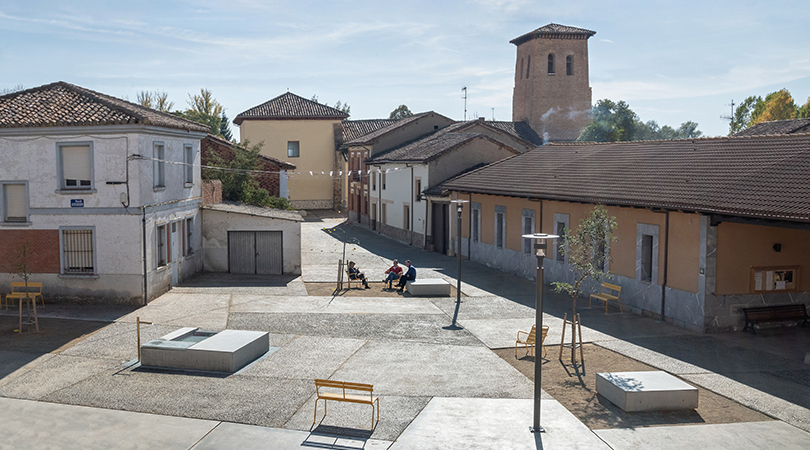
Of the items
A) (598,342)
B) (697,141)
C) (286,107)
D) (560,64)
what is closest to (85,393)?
(598,342)

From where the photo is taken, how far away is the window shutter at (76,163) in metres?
19.8

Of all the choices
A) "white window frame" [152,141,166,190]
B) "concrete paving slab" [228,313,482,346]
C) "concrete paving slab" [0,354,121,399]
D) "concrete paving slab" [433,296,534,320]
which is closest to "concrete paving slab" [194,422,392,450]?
"concrete paving slab" [0,354,121,399]

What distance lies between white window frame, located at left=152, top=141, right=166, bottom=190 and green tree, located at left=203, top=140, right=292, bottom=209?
9917 millimetres

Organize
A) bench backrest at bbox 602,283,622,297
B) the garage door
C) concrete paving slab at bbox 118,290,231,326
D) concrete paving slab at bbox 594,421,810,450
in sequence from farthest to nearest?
the garage door < bench backrest at bbox 602,283,622,297 < concrete paving slab at bbox 118,290,231,326 < concrete paving slab at bbox 594,421,810,450

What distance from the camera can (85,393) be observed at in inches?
475

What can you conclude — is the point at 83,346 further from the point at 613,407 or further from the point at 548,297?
the point at 548,297

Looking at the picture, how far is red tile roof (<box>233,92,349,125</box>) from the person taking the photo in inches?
2208

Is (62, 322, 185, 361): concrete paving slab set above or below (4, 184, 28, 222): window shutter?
below

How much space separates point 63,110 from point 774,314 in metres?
20.7

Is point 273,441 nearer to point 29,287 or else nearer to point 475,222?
point 29,287

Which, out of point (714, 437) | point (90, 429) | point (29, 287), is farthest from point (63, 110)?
point (714, 437)

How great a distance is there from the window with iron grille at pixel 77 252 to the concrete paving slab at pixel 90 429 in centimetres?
919

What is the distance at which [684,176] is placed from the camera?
1872cm

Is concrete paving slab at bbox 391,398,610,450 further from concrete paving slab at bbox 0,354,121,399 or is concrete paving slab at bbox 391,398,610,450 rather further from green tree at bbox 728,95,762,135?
green tree at bbox 728,95,762,135
